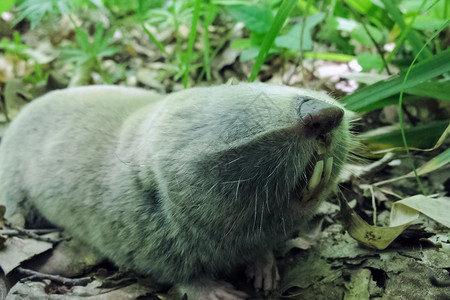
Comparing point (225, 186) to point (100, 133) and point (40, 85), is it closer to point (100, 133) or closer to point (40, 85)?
point (100, 133)

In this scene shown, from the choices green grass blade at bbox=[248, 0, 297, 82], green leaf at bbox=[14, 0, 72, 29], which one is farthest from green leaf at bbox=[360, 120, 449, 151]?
green leaf at bbox=[14, 0, 72, 29]

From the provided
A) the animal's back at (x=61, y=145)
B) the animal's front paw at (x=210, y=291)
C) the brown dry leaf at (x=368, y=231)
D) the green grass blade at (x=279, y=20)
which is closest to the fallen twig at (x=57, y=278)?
the animal's back at (x=61, y=145)

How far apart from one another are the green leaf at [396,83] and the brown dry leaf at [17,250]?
206 centimetres

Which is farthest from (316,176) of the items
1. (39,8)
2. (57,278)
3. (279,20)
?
(39,8)

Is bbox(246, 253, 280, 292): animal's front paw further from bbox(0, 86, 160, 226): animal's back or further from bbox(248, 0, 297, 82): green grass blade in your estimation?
bbox(248, 0, 297, 82): green grass blade

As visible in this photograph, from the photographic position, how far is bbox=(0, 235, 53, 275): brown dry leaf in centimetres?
219

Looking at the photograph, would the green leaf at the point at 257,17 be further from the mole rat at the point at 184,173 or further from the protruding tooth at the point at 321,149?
the protruding tooth at the point at 321,149

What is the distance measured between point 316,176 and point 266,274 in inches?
29.6

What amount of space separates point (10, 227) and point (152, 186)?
1.18m

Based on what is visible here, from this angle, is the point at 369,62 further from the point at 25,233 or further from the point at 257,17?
the point at 25,233

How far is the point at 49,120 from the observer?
2705 mm

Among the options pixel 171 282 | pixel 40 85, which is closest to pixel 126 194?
pixel 171 282

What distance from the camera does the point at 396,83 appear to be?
7.30 feet

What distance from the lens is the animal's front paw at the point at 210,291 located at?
202cm
